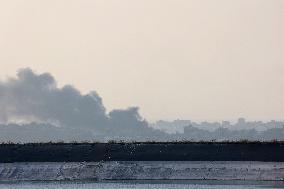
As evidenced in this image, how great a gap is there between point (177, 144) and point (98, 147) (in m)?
7.56

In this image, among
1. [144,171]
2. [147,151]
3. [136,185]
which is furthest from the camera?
[147,151]

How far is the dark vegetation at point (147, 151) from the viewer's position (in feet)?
309

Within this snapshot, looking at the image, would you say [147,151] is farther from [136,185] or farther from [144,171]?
[136,185]

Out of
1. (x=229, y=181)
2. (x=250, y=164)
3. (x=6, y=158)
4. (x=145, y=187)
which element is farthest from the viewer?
(x=6, y=158)

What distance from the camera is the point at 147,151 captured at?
9650cm

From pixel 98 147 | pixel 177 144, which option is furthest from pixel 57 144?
pixel 177 144

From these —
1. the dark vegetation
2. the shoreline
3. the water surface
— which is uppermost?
the dark vegetation

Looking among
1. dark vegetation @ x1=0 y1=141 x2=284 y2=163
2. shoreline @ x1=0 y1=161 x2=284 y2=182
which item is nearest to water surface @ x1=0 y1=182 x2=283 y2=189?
shoreline @ x1=0 y1=161 x2=284 y2=182

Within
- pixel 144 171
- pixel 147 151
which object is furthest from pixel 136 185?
pixel 147 151

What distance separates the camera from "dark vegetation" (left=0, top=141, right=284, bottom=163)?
9425 centimetres

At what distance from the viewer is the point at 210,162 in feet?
303

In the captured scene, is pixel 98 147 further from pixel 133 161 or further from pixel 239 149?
pixel 239 149

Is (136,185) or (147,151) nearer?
(136,185)

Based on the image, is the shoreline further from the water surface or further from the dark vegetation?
the water surface
